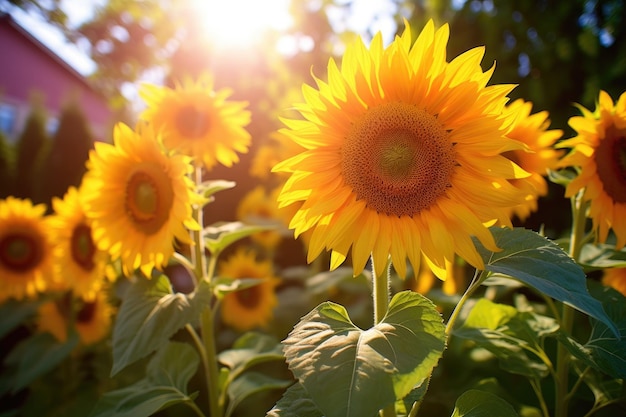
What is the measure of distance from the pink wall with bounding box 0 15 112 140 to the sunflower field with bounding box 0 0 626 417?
52.3 feet

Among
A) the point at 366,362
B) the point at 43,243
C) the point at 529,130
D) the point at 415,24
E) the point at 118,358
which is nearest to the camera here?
the point at 366,362

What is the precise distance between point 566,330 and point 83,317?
8.52 feet

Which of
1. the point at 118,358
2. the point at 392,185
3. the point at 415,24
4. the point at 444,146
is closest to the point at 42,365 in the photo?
the point at 118,358

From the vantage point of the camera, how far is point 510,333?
56.1 inches

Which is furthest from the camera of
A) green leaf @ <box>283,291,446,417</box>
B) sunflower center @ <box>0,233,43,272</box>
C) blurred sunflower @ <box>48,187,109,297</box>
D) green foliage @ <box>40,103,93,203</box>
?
green foliage @ <box>40,103,93,203</box>

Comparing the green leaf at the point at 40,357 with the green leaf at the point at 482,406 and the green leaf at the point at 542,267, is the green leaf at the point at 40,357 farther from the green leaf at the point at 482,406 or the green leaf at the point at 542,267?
the green leaf at the point at 542,267

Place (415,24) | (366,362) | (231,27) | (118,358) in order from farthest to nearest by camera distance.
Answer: (231,27) → (415,24) → (118,358) → (366,362)

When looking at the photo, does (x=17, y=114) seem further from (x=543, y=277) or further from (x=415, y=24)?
(x=543, y=277)

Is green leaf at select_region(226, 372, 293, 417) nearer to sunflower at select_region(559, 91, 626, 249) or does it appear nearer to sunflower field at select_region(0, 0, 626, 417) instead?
sunflower field at select_region(0, 0, 626, 417)

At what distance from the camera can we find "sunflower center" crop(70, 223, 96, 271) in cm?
241

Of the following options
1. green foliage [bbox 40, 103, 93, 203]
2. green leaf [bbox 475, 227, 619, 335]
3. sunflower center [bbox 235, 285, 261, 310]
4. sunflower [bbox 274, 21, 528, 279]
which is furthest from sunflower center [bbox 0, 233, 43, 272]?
green foliage [bbox 40, 103, 93, 203]

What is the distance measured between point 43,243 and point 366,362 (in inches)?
103

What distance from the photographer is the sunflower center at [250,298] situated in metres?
3.53

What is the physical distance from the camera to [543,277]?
3.46 ft
